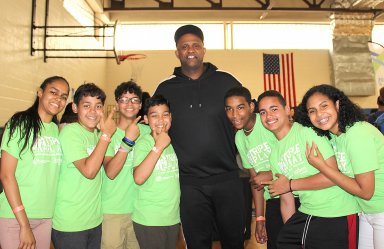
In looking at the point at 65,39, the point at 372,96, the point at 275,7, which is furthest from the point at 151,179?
the point at 372,96

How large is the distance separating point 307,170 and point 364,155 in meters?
0.37

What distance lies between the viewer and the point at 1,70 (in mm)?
4941

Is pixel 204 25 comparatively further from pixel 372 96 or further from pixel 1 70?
pixel 1 70

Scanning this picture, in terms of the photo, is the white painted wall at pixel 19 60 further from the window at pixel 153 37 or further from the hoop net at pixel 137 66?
the window at pixel 153 37

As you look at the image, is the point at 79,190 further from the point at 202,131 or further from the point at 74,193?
the point at 202,131

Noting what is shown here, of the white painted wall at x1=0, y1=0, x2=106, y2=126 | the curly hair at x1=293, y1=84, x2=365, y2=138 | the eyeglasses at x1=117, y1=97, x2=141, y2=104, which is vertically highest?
the white painted wall at x1=0, y1=0, x2=106, y2=126

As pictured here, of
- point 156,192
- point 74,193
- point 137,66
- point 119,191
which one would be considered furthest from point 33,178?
point 137,66

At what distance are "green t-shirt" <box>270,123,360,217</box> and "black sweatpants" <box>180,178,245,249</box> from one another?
0.47m

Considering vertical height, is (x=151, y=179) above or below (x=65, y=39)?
below

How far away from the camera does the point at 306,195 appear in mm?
2184

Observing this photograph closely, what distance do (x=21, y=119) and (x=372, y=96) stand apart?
11088mm

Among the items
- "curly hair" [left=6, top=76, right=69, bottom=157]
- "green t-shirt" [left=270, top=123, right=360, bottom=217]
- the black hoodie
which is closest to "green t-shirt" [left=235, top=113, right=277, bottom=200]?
the black hoodie

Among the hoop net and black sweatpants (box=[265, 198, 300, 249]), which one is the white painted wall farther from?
black sweatpants (box=[265, 198, 300, 249])

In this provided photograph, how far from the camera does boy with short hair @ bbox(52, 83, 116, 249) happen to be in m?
2.21
